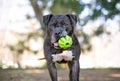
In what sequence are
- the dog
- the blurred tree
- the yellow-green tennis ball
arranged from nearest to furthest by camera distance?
the yellow-green tennis ball, the dog, the blurred tree

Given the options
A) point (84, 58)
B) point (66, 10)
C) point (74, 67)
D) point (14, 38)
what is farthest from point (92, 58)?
point (74, 67)

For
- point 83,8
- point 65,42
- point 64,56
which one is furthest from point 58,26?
point 83,8

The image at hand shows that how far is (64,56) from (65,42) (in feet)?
1.36

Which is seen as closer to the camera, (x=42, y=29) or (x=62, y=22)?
(x=62, y=22)

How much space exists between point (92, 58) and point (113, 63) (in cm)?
75

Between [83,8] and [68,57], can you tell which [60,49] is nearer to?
[68,57]

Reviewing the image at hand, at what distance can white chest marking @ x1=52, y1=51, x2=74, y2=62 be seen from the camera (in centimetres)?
716

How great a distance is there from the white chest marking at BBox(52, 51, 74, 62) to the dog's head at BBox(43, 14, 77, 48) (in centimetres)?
25

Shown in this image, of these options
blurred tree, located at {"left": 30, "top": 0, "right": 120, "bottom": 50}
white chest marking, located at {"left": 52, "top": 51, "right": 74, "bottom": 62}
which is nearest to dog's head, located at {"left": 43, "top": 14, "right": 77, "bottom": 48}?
white chest marking, located at {"left": 52, "top": 51, "right": 74, "bottom": 62}

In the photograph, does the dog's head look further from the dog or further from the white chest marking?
the white chest marking

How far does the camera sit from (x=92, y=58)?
15.2 m

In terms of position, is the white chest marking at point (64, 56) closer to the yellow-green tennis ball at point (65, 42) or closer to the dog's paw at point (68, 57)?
the dog's paw at point (68, 57)

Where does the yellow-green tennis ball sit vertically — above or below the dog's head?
below

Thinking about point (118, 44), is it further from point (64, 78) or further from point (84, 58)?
point (64, 78)
